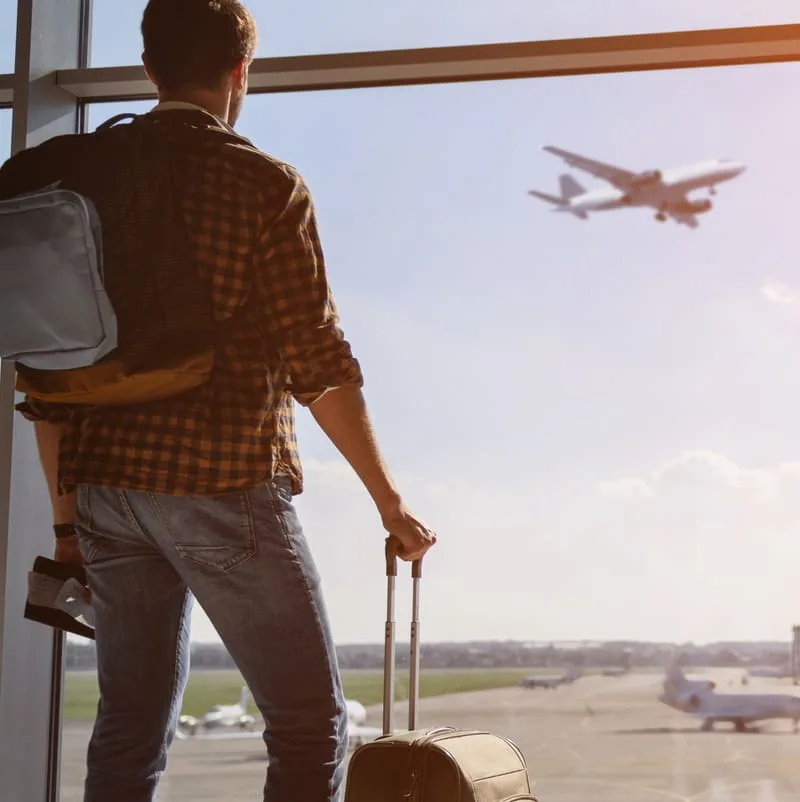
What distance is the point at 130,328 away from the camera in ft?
3.73

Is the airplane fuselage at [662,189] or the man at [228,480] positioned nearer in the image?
the man at [228,480]

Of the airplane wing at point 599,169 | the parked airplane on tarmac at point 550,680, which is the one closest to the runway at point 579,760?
the parked airplane on tarmac at point 550,680

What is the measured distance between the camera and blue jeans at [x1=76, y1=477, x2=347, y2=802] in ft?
3.75

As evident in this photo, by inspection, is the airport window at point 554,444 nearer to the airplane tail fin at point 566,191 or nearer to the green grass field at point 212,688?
the green grass field at point 212,688

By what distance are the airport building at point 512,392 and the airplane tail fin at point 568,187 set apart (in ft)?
52.3

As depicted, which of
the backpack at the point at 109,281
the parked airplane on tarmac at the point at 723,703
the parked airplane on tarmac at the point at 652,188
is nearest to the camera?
the backpack at the point at 109,281

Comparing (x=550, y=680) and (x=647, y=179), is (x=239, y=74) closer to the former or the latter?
(x=550, y=680)

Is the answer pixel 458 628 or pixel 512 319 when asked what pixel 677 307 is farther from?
pixel 458 628

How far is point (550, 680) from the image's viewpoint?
3.66 m

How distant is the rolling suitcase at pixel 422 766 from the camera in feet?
4.42

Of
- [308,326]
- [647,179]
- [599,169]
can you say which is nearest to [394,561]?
[308,326]

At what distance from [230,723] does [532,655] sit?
1.14 m

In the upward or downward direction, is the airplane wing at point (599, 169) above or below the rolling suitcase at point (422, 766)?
above

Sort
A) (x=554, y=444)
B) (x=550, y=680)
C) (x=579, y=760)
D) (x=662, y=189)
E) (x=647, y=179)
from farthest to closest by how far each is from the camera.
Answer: (x=662, y=189), (x=647, y=179), (x=554, y=444), (x=550, y=680), (x=579, y=760)
